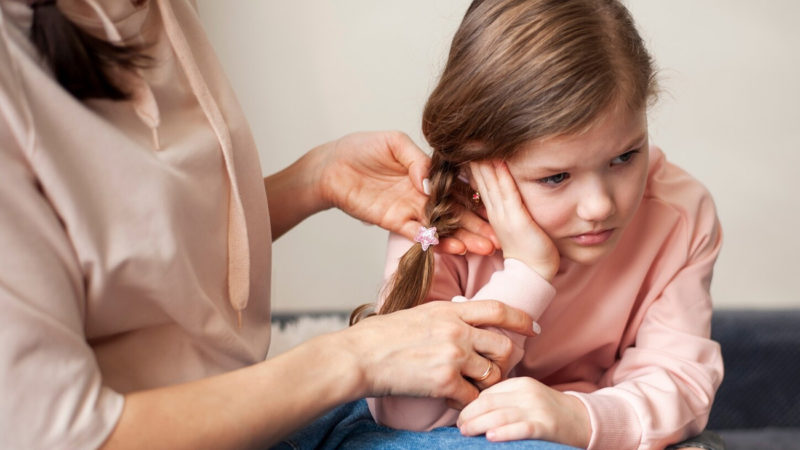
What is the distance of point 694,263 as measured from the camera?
46.2 inches

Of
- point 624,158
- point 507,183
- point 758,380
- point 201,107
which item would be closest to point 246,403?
point 201,107

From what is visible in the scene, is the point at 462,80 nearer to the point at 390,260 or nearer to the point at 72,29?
the point at 390,260

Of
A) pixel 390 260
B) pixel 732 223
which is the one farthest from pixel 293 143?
pixel 732 223

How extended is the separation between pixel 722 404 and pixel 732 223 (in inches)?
24.3

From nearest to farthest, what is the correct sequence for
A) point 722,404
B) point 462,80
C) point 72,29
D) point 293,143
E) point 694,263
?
point 72,29, point 462,80, point 694,263, point 722,404, point 293,143

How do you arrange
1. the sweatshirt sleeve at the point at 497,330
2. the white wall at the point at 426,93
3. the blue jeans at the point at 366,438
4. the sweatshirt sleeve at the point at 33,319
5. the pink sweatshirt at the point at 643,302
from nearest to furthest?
the sweatshirt sleeve at the point at 33,319
the blue jeans at the point at 366,438
the sweatshirt sleeve at the point at 497,330
the pink sweatshirt at the point at 643,302
the white wall at the point at 426,93

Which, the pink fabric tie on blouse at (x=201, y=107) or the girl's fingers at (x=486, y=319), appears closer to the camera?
the pink fabric tie on blouse at (x=201, y=107)

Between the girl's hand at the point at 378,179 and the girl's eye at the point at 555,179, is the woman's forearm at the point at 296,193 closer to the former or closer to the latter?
the girl's hand at the point at 378,179

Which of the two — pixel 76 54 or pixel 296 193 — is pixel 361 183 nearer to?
pixel 296 193

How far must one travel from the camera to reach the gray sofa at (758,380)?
5.35 ft

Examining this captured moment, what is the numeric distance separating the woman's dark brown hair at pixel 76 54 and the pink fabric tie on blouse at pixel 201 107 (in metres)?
0.02

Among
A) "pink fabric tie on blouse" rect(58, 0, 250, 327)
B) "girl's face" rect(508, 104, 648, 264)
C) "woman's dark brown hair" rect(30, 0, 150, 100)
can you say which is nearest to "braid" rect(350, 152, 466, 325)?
"girl's face" rect(508, 104, 648, 264)

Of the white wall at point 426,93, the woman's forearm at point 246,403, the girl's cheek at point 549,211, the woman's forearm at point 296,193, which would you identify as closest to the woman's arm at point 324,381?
the woman's forearm at point 246,403

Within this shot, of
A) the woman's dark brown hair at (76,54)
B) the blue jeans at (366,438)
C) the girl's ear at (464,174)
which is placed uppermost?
the woman's dark brown hair at (76,54)
